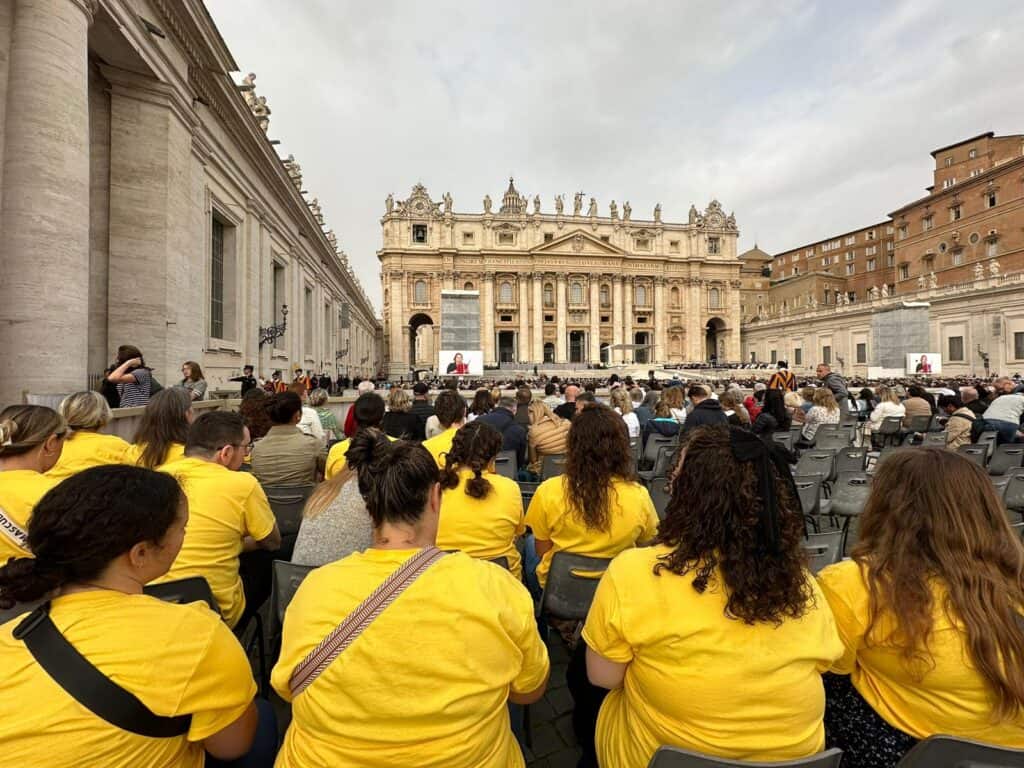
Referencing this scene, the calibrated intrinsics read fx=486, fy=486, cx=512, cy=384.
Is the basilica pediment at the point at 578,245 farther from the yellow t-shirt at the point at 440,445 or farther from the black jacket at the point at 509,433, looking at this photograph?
the yellow t-shirt at the point at 440,445

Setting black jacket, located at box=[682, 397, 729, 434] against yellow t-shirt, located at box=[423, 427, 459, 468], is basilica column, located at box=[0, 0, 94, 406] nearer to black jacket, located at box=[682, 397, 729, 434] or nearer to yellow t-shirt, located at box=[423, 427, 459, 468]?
yellow t-shirt, located at box=[423, 427, 459, 468]

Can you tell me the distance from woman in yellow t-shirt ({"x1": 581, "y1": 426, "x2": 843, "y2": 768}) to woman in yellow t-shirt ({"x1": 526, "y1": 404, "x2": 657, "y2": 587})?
3.85 ft

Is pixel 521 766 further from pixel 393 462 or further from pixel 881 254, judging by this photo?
pixel 881 254

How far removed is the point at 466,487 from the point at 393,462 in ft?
4.41

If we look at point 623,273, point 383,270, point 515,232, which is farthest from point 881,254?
point 383,270

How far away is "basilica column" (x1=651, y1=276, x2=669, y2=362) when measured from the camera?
190 ft

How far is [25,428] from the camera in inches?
104

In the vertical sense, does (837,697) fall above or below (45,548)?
below

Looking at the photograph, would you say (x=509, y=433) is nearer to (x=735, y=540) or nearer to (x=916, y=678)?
(x=735, y=540)

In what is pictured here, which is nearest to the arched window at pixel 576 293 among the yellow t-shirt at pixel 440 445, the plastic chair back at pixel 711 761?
the yellow t-shirt at pixel 440 445

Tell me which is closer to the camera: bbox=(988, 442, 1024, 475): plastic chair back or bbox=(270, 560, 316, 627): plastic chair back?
bbox=(270, 560, 316, 627): plastic chair back

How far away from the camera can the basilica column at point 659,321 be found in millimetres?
58062

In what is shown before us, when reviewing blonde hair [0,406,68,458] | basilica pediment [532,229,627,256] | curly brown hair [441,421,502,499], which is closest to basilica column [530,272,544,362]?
basilica pediment [532,229,627,256]

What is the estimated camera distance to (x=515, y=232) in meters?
55.8
